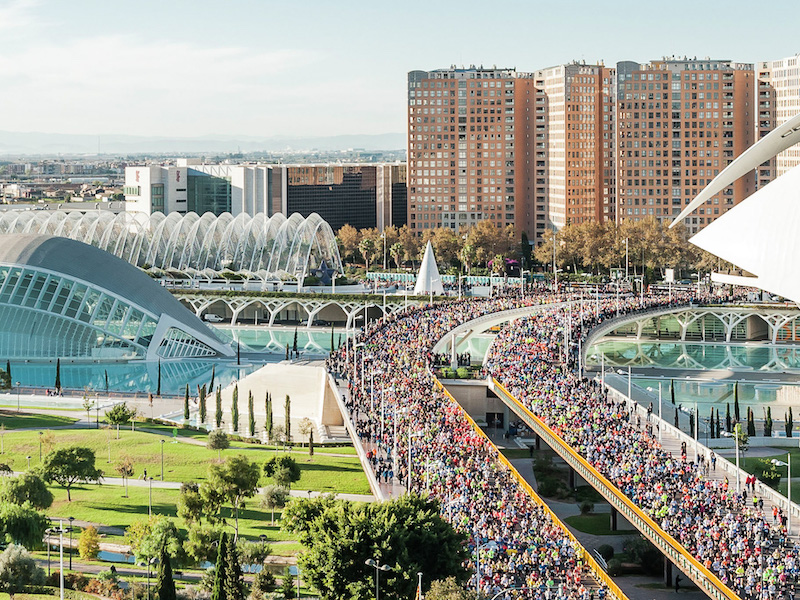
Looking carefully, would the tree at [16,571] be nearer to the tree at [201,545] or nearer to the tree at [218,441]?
the tree at [201,545]

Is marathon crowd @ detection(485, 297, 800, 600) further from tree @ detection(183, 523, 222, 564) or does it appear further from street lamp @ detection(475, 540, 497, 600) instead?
tree @ detection(183, 523, 222, 564)

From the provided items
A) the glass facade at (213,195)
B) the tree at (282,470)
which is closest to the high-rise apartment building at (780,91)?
the glass facade at (213,195)

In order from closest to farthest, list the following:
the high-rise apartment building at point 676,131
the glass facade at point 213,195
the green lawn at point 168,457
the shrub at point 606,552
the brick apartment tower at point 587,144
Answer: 1. the shrub at point 606,552
2. the green lawn at point 168,457
3. the high-rise apartment building at point 676,131
4. the brick apartment tower at point 587,144
5. the glass facade at point 213,195

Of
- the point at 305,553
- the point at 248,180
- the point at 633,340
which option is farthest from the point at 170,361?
the point at 248,180

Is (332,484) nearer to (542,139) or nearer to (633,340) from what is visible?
(633,340)

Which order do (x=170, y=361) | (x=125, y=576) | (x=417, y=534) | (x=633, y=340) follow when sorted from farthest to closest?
(x=633, y=340) → (x=170, y=361) → (x=125, y=576) → (x=417, y=534)

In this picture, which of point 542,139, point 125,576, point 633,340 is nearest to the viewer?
point 125,576

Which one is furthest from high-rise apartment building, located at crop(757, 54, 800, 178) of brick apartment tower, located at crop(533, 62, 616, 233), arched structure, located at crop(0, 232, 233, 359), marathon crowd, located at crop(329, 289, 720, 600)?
marathon crowd, located at crop(329, 289, 720, 600)

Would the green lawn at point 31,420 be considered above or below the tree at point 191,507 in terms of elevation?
below
